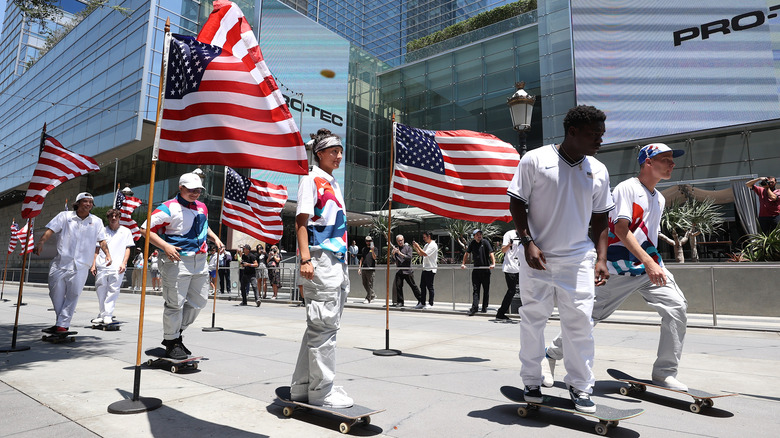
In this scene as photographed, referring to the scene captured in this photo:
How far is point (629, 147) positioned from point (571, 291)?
76.1 ft

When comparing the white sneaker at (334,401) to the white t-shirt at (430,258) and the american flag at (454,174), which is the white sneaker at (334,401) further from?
the white t-shirt at (430,258)

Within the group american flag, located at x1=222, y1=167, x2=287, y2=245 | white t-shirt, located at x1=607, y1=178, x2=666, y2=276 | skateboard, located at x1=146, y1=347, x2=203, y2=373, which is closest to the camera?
white t-shirt, located at x1=607, y1=178, x2=666, y2=276

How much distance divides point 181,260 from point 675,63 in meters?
24.0

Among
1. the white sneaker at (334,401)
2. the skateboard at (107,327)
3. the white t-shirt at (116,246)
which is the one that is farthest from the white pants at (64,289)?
the white sneaker at (334,401)

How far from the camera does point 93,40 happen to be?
118 feet

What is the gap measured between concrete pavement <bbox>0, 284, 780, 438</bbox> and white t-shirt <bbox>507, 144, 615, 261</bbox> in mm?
1203

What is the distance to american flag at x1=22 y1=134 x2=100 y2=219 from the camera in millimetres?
6379

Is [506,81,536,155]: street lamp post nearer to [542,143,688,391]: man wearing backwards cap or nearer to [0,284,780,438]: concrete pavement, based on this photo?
[0,284,780,438]: concrete pavement

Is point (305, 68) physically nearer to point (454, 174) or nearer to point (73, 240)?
point (73, 240)

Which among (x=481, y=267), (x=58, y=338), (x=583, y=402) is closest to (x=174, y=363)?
(x=58, y=338)

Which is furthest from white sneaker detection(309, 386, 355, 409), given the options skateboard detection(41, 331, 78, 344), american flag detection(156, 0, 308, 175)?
skateboard detection(41, 331, 78, 344)

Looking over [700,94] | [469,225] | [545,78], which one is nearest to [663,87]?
[700,94]

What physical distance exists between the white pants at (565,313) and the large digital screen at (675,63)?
22013 mm

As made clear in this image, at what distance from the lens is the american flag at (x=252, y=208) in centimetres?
1009
